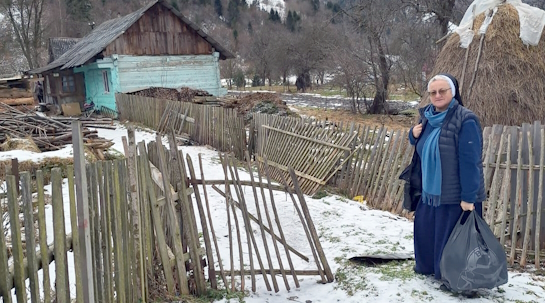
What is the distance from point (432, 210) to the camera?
3795 millimetres

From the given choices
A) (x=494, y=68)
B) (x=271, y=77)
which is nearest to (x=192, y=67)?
(x=494, y=68)

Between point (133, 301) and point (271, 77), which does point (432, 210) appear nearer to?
point (133, 301)

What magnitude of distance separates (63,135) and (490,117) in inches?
372

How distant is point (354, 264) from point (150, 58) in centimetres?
1864

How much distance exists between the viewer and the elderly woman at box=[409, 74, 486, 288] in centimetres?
342

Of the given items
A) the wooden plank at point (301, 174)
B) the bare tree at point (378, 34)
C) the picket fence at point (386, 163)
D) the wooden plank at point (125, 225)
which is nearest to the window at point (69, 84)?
the bare tree at point (378, 34)

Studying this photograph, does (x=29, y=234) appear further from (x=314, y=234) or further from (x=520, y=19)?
(x=520, y=19)

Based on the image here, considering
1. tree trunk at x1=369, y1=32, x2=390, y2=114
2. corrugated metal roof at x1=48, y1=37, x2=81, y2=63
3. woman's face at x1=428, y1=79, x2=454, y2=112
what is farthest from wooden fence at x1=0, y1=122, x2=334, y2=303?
corrugated metal roof at x1=48, y1=37, x2=81, y2=63

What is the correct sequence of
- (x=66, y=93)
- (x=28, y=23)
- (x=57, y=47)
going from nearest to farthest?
(x=66, y=93) < (x=57, y=47) < (x=28, y=23)

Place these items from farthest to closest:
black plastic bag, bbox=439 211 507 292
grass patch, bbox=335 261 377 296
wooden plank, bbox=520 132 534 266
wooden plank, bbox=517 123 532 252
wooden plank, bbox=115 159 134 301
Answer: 1. wooden plank, bbox=517 123 532 252
2. wooden plank, bbox=520 132 534 266
3. grass patch, bbox=335 261 377 296
4. black plastic bag, bbox=439 211 507 292
5. wooden plank, bbox=115 159 134 301

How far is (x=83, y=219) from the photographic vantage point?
257 centimetres

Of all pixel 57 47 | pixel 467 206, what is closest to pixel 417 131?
pixel 467 206

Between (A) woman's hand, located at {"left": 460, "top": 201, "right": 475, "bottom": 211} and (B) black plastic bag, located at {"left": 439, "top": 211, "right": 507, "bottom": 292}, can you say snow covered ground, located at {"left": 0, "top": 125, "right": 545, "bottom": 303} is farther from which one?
(A) woman's hand, located at {"left": 460, "top": 201, "right": 475, "bottom": 211}

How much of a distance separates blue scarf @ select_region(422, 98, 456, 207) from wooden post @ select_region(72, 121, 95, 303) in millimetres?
2597
